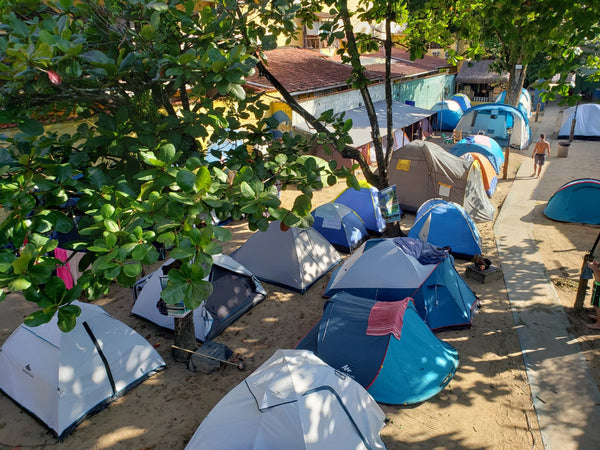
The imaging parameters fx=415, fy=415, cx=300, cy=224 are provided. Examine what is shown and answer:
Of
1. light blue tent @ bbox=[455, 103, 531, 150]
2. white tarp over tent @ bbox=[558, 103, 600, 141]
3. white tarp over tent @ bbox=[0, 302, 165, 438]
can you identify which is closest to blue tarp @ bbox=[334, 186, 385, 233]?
white tarp over tent @ bbox=[0, 302, 165, 438]

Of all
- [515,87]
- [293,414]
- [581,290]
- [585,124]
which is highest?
[515,87]

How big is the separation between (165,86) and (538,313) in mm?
6577

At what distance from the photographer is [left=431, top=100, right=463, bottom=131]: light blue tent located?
69.1 feet

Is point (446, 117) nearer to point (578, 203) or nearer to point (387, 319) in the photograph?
point (578, 203)

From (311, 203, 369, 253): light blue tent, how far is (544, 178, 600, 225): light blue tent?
5.14 m

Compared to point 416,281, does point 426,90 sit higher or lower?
higher

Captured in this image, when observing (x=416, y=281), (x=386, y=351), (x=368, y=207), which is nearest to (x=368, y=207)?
(x=368, y=207)

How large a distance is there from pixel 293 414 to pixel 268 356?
7.09ft

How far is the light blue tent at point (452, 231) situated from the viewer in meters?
8.54

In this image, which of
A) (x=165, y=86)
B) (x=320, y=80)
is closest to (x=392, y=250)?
(x=165, y=86)

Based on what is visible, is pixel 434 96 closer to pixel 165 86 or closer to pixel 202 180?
pixel 165 86

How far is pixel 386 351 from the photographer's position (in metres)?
5.12

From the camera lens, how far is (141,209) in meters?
3.06

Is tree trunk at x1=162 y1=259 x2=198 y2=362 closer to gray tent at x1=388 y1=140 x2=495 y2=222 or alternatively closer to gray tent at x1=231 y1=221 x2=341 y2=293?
gray tent at x1=231 y1=221 x2=341 y2=293
